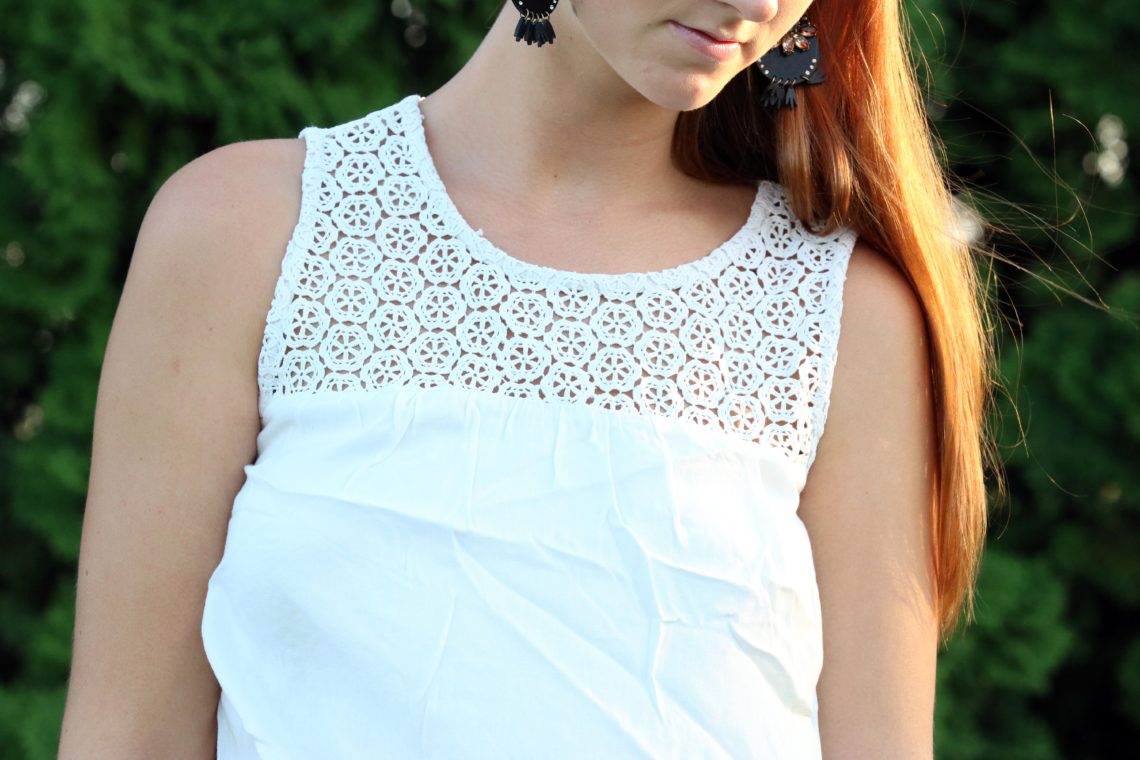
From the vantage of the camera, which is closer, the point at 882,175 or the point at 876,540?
the point at 876,540

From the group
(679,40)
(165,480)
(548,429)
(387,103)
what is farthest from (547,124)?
(387,103)

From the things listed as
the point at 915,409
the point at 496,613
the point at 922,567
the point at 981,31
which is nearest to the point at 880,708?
the point at 922,567

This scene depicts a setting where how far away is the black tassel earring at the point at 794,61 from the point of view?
162 centimetres

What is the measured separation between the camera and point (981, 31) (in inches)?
110

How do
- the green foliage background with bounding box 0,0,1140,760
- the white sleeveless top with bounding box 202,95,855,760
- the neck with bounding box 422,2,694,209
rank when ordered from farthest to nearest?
the green foliage background with bounding box 0,0,1140,760, the neck with bounding box 422,2,694,209, the white sleeveless top with bounding box 202,95,855,760

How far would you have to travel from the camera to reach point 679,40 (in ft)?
4.45

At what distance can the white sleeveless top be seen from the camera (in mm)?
1328

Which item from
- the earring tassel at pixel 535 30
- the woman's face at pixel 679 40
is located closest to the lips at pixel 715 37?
the woman's face at pixel 679 40

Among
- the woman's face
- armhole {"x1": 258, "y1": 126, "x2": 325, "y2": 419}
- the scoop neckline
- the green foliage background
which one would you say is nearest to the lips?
the woman's face

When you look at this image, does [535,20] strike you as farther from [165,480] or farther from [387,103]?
[387,103]

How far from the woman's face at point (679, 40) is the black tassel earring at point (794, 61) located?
0.66ft

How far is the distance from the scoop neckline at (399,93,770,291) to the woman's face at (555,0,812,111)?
223 mm

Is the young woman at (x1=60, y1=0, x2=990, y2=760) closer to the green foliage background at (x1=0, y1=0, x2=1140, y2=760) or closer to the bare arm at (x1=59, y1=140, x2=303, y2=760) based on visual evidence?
the bare arm at (x1=59, y1=140, x2=303, y2=760)

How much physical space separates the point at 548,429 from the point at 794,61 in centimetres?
56
